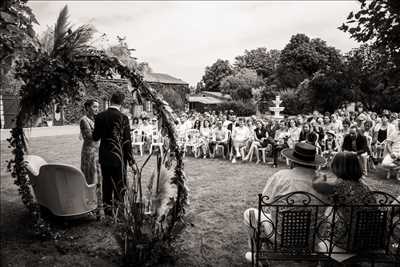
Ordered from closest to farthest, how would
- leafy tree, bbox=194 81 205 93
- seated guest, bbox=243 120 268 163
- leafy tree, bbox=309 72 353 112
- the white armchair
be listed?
the white armchair, seated guest, bbox=243 120 268 163, leafy tree, bbox=309 72 353 112, leafy tree, bbox=194 81 205 93

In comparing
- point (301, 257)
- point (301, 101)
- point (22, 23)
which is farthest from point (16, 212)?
point (301, 101)

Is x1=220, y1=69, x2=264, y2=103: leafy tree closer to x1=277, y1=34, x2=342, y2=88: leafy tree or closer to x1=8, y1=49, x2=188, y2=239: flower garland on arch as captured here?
x1=277, y1=34, x2=342, y2=88: leafy tree

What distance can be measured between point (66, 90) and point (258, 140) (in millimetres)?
7824

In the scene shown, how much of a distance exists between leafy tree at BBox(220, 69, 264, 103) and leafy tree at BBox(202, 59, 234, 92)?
13.0 meters

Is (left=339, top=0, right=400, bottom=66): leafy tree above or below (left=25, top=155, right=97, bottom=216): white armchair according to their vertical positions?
above

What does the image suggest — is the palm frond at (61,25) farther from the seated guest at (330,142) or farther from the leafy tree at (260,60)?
the leafy tree at (260,60)

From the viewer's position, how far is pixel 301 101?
3816 cm

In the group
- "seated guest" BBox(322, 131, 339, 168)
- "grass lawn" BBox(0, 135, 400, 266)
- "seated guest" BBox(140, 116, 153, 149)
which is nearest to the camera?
"grass lawn" BBox(0, 135, 400, 266)

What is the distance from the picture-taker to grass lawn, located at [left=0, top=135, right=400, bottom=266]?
155 inches

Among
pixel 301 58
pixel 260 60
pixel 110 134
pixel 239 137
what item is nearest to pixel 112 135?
pixel 110 134

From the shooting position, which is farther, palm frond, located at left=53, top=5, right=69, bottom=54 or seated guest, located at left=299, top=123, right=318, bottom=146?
seated guest, located at left=299, top=123, right=318, bottom=146

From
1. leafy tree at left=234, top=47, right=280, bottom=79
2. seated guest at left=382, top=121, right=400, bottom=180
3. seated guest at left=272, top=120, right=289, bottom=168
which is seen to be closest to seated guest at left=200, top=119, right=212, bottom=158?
seated guest at left=272, top=120, right=289, bottom=168

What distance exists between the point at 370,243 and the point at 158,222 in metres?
2.39

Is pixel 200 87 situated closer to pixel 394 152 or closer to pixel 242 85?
pixel 242 85
